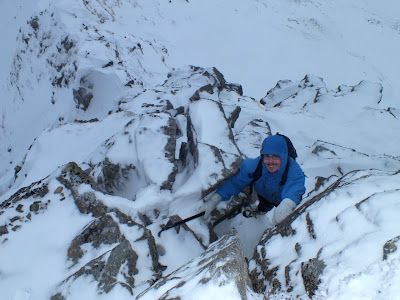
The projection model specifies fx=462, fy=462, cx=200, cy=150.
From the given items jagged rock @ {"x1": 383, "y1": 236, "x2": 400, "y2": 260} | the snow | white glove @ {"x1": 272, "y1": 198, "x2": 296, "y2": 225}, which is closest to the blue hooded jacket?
white glove @ {"x1": 272, "y1": 198, "x2": 296, "y2": 225}

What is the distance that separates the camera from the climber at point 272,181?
15.3 ft

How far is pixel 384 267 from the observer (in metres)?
2.93

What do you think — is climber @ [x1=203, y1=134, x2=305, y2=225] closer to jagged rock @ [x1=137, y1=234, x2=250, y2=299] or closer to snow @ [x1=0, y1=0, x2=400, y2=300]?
snow @ [x1=0, y1=0, x2=400, y2=300]

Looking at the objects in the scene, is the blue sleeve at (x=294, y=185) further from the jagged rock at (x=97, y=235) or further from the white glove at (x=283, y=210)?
the jagged rock at (x=97, y=235)

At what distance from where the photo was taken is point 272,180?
4977 mm

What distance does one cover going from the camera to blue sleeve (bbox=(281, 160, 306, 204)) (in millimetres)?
4668

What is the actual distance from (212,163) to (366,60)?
12.1 meters

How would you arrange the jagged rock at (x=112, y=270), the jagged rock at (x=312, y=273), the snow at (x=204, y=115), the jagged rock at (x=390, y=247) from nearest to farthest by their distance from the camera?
1. the jagged rock at (x=390, y=247)
2. the jagged rock at (x=312, y=273)
3. the snow at (x=204, y=115)
4. the jagged rock at (x=112, y=270)

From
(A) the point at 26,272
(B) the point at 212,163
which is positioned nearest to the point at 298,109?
A: (B) the point at 212,163

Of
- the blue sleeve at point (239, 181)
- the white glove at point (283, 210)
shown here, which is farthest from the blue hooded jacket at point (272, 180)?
the white glove at point (283, 210)

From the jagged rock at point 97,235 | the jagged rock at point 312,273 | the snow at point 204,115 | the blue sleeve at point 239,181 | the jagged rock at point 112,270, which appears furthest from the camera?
the blue sleeve at point 239,181

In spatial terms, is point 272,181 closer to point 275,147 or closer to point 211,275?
point 275,147

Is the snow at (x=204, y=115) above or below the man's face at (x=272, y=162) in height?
below

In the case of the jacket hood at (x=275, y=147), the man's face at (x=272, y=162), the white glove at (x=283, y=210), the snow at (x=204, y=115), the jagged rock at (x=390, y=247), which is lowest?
the snow at (x=204, y=115)
